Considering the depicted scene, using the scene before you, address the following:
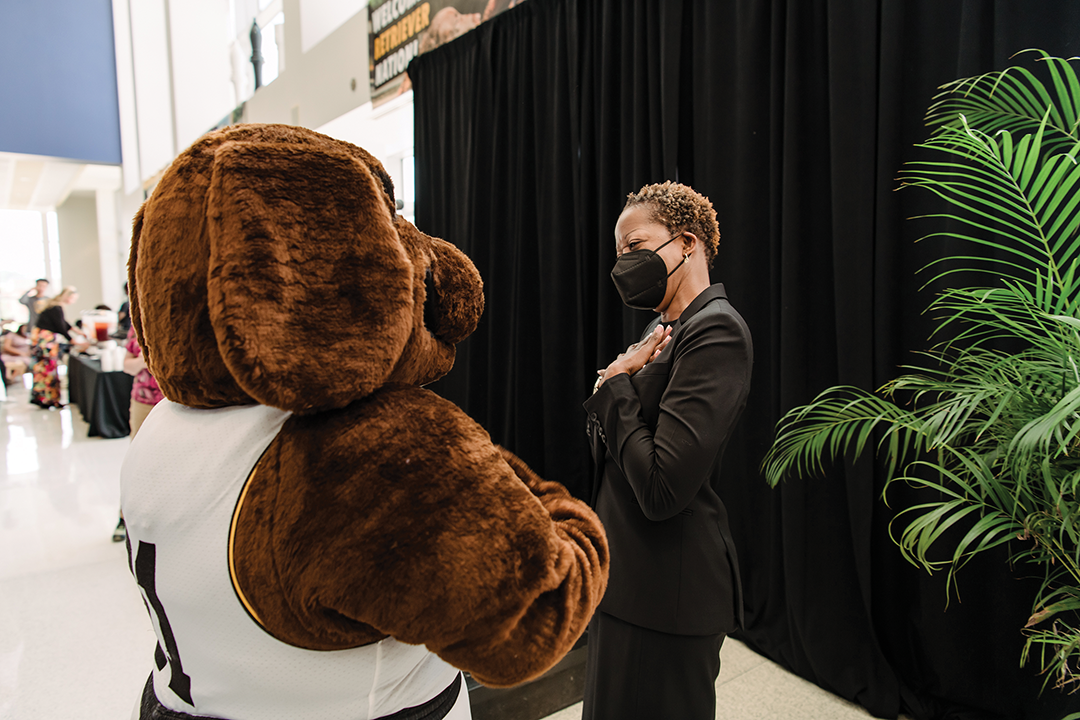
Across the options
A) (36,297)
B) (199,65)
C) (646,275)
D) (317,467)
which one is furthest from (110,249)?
(317,467)

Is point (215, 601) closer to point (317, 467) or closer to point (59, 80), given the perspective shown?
point (317, 467)

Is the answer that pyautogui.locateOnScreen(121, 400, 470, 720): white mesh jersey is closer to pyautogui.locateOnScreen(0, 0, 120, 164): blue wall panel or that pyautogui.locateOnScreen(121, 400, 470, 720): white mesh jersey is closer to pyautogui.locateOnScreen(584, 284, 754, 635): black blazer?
pyautogui.locateOnScreen(584, 284, 754, 635): black blazer

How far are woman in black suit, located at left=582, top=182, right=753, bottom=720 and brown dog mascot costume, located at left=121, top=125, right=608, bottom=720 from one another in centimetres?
49

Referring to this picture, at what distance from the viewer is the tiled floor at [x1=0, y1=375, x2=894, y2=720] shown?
6.43 feet

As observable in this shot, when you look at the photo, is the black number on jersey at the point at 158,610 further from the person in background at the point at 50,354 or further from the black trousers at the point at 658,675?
the person in background at the point at 50,354

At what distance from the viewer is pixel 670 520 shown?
1143 mm

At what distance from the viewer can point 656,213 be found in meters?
1.32

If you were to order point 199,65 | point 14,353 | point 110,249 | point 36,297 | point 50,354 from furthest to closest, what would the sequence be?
point 110,249
point 36,297
point 14,353
point 199,65
point 50,354

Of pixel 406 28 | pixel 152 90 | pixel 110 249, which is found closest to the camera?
pixel 406 28

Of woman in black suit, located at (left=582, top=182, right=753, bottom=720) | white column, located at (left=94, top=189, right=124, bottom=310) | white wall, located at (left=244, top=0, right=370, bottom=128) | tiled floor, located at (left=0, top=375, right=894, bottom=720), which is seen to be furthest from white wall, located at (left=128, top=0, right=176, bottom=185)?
woman in black suit, located at (left=582, top=182, right=753, bottom=720)

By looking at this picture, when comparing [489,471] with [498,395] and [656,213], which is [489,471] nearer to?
[656,213]

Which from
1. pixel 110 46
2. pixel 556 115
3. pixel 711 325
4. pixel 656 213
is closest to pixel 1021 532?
pixel 711 325

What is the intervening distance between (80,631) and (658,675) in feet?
8.29

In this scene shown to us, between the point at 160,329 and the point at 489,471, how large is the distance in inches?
13.1
